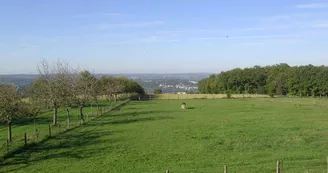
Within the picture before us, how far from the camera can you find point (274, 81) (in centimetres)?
12438

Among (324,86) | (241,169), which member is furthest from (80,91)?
(324,86)

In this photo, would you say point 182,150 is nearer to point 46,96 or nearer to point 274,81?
point 46,96

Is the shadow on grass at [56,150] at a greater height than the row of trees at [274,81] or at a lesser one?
lesser

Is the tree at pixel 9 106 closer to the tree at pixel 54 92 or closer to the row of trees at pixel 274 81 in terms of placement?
the tree at pixel 54 92

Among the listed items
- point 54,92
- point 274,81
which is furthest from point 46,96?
point 274,81

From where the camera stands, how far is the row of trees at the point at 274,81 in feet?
365

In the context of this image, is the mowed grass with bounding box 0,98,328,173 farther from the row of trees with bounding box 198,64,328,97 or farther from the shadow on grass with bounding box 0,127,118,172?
the row of trees with bounding box 198,64,328,97

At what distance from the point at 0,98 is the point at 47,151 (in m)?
7.99

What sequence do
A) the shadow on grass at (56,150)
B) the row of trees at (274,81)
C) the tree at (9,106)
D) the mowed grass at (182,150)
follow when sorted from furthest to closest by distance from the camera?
the row of trees at (274,81), the tree at (9,106), the shadow on grass at (56,150), the mowed grass at (182,150)

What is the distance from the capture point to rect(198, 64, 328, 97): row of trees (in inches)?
4377

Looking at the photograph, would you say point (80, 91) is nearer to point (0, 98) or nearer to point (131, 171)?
point (0, 98)

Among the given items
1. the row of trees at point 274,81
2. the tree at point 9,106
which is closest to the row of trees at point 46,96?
the tree at point 9,106

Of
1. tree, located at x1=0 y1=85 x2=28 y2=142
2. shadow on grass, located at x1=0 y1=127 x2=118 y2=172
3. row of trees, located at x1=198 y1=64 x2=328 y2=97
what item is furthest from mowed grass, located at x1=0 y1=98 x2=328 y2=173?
row of trees, located at x1=198 y1=64 x2=328 y2=97

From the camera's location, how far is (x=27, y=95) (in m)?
52.4
